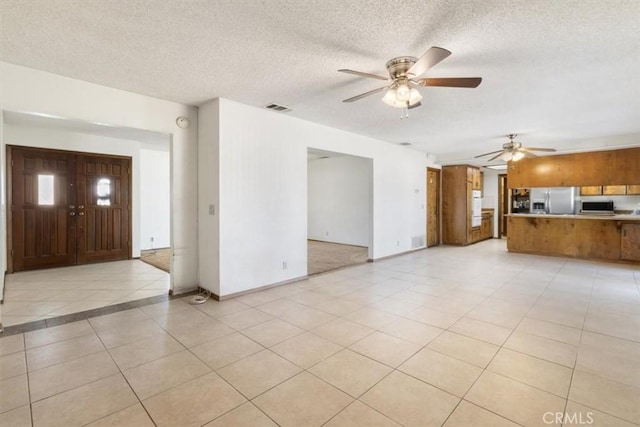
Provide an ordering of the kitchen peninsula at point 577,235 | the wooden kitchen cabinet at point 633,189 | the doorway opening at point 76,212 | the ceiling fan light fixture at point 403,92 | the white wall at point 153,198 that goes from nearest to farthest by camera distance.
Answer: the ceiling fan light fixture at point 403,92
the doorway opening at point 76,212
the kitchen peninsula at point 577,235
the wooden kitchen cabinet at point 633,189
the white wall at point 153,198

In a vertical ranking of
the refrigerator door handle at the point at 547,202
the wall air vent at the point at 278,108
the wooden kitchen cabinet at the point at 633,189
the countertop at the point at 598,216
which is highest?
the wall air vent at the point at 278,108

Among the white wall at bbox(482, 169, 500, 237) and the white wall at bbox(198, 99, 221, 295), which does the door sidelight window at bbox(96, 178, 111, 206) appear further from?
the white wall at bbox(482, 169, 500, 237)

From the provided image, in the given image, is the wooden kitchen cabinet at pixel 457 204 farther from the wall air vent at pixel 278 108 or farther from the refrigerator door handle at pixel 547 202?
the wall air vent at pixel 278 108

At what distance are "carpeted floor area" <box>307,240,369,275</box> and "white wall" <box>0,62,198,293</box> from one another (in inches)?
84.0

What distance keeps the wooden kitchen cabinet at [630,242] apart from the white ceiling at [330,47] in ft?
9.89

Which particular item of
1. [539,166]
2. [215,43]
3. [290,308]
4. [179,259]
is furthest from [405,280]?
[539,166]

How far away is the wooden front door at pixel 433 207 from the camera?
27.3 feet

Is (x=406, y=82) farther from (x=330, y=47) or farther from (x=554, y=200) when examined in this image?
(x=554, y=200)

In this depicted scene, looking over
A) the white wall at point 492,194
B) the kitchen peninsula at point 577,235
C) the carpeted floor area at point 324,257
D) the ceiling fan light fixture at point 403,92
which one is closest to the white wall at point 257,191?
the carpeted floor area at point 324,257

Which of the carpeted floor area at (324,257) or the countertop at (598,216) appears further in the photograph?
the countertop at (598,216)

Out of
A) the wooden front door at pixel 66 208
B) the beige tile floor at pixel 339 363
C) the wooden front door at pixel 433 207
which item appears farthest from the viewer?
the wooden front door at pixel 433 207

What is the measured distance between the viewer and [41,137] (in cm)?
531

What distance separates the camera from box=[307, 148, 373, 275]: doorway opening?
836 cm

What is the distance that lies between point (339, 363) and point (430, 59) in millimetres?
2448
